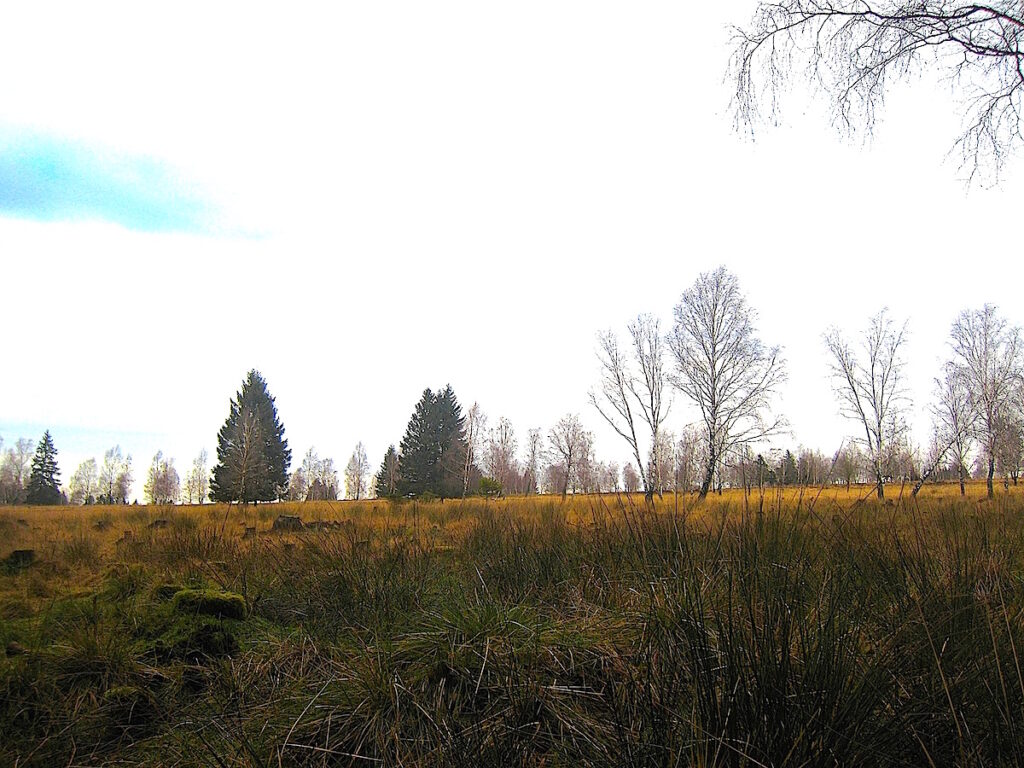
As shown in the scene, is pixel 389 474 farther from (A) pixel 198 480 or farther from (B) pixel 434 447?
(A) pixel 198 480

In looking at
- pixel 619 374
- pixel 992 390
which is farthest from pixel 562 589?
pixel 992 390

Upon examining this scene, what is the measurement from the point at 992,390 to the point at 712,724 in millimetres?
32787

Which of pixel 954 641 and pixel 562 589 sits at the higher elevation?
pixel 954 641

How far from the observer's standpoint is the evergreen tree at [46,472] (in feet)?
120

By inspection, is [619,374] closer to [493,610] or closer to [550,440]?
[493,610]

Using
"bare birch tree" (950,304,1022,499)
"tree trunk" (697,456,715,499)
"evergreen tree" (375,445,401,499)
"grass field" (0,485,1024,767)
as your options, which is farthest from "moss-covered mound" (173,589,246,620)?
"evergreen tree" (375,445,401,499)

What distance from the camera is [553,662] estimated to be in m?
2.38

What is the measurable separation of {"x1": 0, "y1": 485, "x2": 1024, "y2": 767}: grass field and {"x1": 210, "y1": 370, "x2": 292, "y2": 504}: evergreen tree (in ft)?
97.9

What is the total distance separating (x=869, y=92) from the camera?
5.48m

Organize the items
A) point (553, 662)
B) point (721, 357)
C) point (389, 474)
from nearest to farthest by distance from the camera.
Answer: point (553, 662) → point (721, 357) → point (389, 474)

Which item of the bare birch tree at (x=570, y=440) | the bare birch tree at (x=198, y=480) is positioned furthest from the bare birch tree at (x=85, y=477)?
the bare birch tree at (x=570, y=440)

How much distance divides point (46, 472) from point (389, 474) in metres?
28.5

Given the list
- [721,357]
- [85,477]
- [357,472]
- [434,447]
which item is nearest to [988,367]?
[721,357]

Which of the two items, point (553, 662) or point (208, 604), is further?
point (208, 604)
